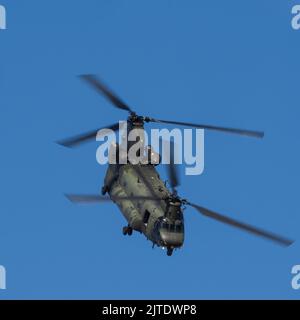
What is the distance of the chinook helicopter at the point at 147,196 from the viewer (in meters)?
65.4

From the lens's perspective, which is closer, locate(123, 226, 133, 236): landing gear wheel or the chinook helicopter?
the chinook helicopter

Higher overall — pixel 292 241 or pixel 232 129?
pixel 232 129

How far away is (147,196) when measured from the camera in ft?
228

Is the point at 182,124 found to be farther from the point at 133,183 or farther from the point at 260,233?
the point at 260,233

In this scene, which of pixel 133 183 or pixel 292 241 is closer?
pixel 292 241

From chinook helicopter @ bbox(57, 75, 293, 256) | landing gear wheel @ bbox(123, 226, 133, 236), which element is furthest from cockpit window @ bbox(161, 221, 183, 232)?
landing gear wheel @ bbox(123, 226, 133, 236)

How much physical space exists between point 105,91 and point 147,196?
9.51 meters

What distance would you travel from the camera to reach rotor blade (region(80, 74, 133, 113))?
73750 mm

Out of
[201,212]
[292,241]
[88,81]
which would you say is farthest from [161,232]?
[88,81]

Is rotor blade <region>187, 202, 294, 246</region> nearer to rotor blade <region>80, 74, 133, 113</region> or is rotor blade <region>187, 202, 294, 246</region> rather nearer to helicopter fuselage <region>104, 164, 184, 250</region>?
helicopter fuselage <region>104, 164, 184, 250</region>

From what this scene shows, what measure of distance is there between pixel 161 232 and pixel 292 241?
861cm

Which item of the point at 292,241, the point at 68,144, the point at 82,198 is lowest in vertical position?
the point at 292,241

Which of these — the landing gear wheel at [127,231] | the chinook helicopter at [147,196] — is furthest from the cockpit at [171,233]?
the landing gear wheel at [127,231]

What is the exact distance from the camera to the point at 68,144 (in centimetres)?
6981
